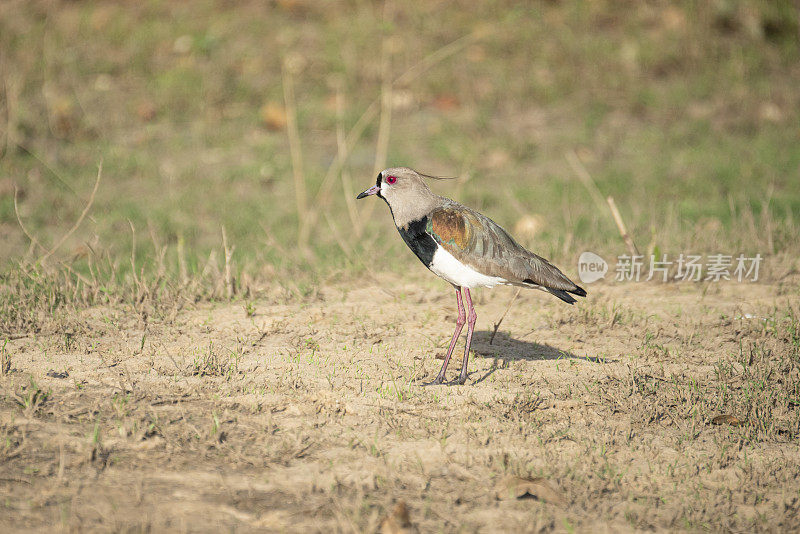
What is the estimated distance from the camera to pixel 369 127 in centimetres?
934

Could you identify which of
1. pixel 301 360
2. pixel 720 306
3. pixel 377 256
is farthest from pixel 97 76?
pixel 720 306

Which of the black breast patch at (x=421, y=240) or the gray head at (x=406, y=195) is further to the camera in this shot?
the gray head at (x=406, y=195)

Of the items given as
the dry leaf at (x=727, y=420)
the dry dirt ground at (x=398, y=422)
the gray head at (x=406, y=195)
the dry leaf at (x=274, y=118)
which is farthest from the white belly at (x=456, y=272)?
the dry leaf at (x=274, y=118)

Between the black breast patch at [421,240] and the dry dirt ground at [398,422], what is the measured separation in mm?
588

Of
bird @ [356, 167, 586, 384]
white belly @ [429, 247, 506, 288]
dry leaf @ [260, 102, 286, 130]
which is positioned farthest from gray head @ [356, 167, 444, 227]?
dry leaf @ [260, 102, 286, 130]

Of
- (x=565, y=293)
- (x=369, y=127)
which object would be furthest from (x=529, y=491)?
(x=369, y=127)

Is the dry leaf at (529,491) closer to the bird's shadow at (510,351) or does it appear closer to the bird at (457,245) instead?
the bird at (457,245)

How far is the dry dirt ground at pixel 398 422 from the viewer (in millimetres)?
2816

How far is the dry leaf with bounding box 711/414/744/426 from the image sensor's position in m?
3.52

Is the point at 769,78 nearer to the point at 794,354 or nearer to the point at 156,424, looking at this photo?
the point at 794,354

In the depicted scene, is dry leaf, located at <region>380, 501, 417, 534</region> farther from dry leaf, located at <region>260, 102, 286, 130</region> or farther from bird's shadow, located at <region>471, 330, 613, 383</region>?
dry leaf, located at <region>260, 102, 286, 130</region>

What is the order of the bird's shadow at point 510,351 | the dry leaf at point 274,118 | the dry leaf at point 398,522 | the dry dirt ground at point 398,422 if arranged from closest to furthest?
1. the dry leaf at point 398,522
2. the dry dirt ground at point 398,422
3. the bird's shadow at point 510,351
4. the dry leaf at point 274,118

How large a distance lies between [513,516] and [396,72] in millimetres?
7899

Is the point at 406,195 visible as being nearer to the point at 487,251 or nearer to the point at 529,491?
the point at 487,251
